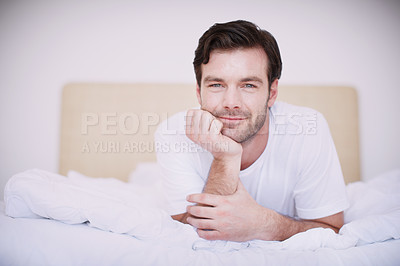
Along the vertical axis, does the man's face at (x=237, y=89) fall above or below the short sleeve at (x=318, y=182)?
above

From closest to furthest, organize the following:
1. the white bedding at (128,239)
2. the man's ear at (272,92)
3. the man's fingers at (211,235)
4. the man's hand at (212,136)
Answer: the white bedding at (128,239)
the man's fingers at (211,235)
the man's hand at (212,136)
the man's ear at (272,92)

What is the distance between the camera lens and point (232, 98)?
102cm

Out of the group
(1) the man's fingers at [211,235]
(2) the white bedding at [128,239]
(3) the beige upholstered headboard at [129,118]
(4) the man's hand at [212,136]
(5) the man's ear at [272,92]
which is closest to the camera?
(2) the white bedding at [128,239]

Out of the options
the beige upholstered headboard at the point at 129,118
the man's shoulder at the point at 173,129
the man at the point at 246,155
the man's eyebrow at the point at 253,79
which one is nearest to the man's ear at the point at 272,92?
the man at the point at 246,155

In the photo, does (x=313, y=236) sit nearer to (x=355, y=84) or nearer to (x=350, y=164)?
(x=350, y=164)

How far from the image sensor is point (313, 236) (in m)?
0.82

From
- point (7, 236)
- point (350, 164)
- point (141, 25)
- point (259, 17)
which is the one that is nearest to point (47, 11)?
point (141, 25)

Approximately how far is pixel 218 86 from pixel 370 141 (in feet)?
3.70

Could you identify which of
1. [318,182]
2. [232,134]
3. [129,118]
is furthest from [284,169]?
[129,118]

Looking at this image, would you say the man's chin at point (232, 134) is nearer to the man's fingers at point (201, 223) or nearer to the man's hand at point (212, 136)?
the man's hand at point (212, 136)

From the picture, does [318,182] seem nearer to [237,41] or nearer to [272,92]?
[272,92]

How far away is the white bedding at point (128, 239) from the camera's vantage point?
0.72 meters

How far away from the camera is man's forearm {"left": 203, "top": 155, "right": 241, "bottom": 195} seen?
3.08ft

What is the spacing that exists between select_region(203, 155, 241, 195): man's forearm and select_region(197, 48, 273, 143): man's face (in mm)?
110
